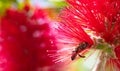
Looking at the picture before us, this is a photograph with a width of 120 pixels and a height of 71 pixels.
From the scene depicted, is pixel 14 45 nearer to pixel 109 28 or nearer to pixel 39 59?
pixel 39 59

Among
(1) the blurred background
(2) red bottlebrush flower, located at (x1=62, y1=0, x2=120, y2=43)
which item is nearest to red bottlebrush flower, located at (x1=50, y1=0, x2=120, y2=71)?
(2) red bottlebrush flower, located at (x1=62, y1=0, x2=120, y2=43)

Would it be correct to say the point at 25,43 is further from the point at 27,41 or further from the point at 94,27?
the point at 94,27

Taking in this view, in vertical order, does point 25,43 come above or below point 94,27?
above

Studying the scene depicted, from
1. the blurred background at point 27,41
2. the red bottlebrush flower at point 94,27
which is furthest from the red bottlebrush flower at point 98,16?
the blurred background at point 27,41

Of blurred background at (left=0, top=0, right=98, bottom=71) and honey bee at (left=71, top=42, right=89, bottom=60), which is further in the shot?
blurred background at (left=0, top=0, right=98, bottom=71)

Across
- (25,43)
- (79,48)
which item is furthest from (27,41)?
(79,48)

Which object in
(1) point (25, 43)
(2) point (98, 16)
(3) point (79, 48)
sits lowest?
(3) point (79, 48)

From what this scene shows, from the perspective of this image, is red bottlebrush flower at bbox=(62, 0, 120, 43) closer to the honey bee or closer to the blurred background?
the honey bee
